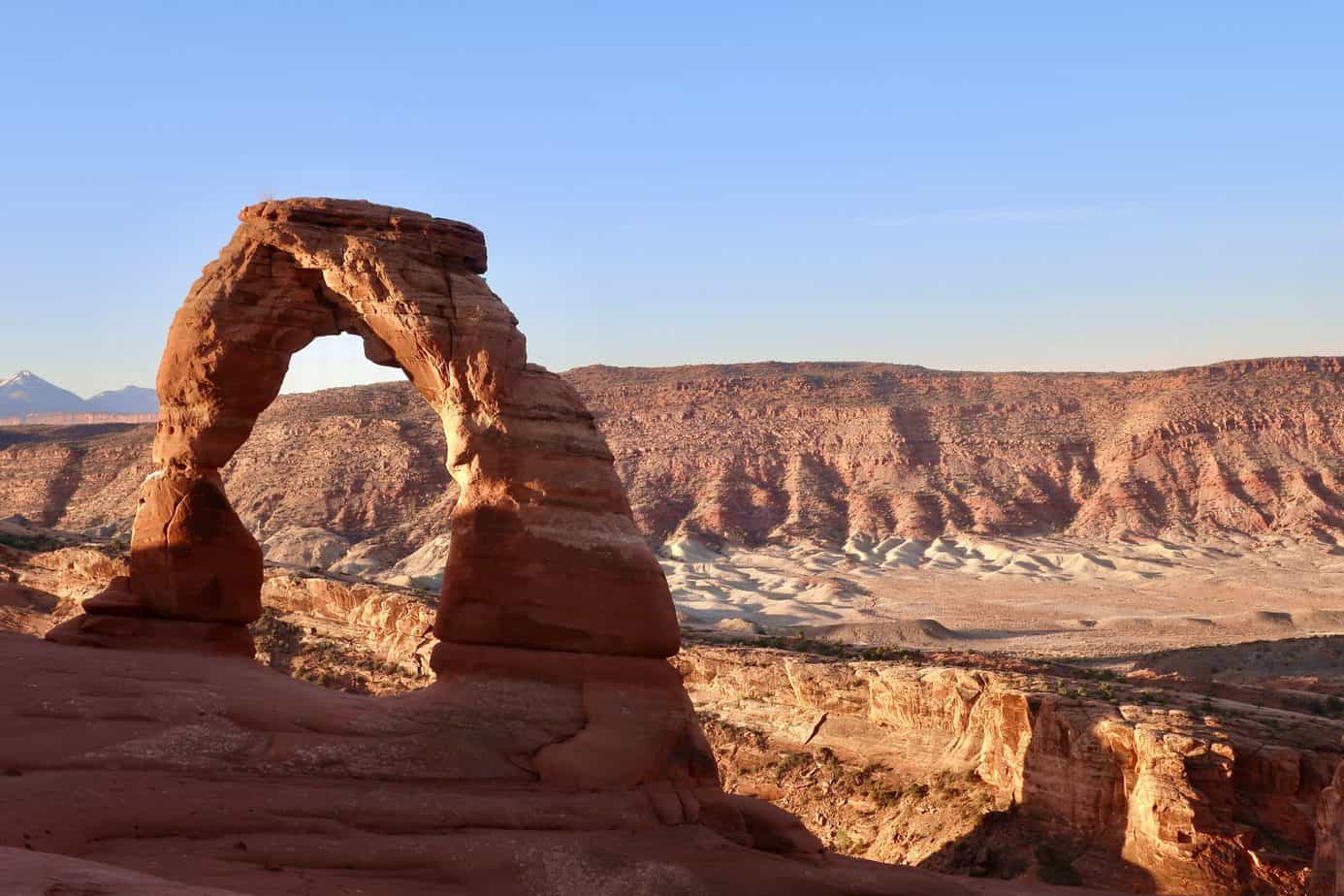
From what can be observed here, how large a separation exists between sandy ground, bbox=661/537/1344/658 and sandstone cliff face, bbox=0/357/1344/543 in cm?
396

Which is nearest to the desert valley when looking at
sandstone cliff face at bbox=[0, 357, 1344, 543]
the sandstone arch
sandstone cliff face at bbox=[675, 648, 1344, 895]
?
sandstone cliff face at bbox=[675, 648, 1344, 895]

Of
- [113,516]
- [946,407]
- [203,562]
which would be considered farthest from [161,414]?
[946,407]

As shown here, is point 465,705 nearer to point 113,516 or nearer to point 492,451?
point 492,451

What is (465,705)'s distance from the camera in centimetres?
1694

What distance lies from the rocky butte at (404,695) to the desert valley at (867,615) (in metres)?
0.10

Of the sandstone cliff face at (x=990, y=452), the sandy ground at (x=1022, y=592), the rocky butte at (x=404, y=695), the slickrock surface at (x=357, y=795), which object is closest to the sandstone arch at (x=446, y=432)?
the rocky butte at (x=404, y=695)

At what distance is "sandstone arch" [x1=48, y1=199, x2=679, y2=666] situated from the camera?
1758cm

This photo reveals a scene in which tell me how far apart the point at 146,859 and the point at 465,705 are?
5191mm

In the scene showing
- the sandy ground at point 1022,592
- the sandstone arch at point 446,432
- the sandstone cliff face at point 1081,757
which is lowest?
the sandy ground at point 1022,592

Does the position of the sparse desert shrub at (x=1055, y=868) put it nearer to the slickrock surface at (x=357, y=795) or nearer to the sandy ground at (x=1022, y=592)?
the slickrock surface at (x=357, y=795)

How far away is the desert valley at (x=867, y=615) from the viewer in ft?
51.1

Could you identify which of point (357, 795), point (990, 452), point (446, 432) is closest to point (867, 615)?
point (990, 452)

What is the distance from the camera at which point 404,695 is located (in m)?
17.4

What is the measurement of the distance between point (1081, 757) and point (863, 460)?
244 ft
